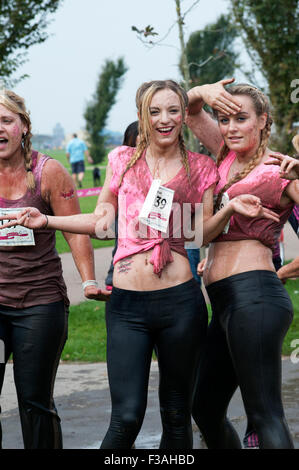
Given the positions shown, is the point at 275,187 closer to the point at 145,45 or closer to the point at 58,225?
the point at 58,225

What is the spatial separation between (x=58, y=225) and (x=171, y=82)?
829 mm

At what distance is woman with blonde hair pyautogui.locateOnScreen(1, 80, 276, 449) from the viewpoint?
11.0 ft

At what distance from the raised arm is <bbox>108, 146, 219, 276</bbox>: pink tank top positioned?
10.3 inches

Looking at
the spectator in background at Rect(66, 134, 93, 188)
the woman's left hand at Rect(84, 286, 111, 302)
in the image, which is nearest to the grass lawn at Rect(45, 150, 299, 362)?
the woman's left hand at Rect(84, 286, 111, 302)

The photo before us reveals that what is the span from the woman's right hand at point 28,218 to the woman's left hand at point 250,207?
0.85 metres

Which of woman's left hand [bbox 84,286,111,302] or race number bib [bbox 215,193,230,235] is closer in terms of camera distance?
race number bib [bbox 215,193,230,235]

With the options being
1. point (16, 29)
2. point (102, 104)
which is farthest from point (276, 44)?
point (102, 104)

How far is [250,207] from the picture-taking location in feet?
10.8

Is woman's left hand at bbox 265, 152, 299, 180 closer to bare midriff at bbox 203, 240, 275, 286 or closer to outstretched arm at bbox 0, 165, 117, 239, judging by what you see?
bare midriff at bbox 203, 240, 275, 286

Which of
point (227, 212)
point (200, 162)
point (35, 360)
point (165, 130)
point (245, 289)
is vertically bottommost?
point (35, 360)

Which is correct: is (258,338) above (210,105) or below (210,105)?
below

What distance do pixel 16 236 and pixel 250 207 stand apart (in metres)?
1.12

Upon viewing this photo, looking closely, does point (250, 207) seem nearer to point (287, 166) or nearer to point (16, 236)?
point (287, 166)
